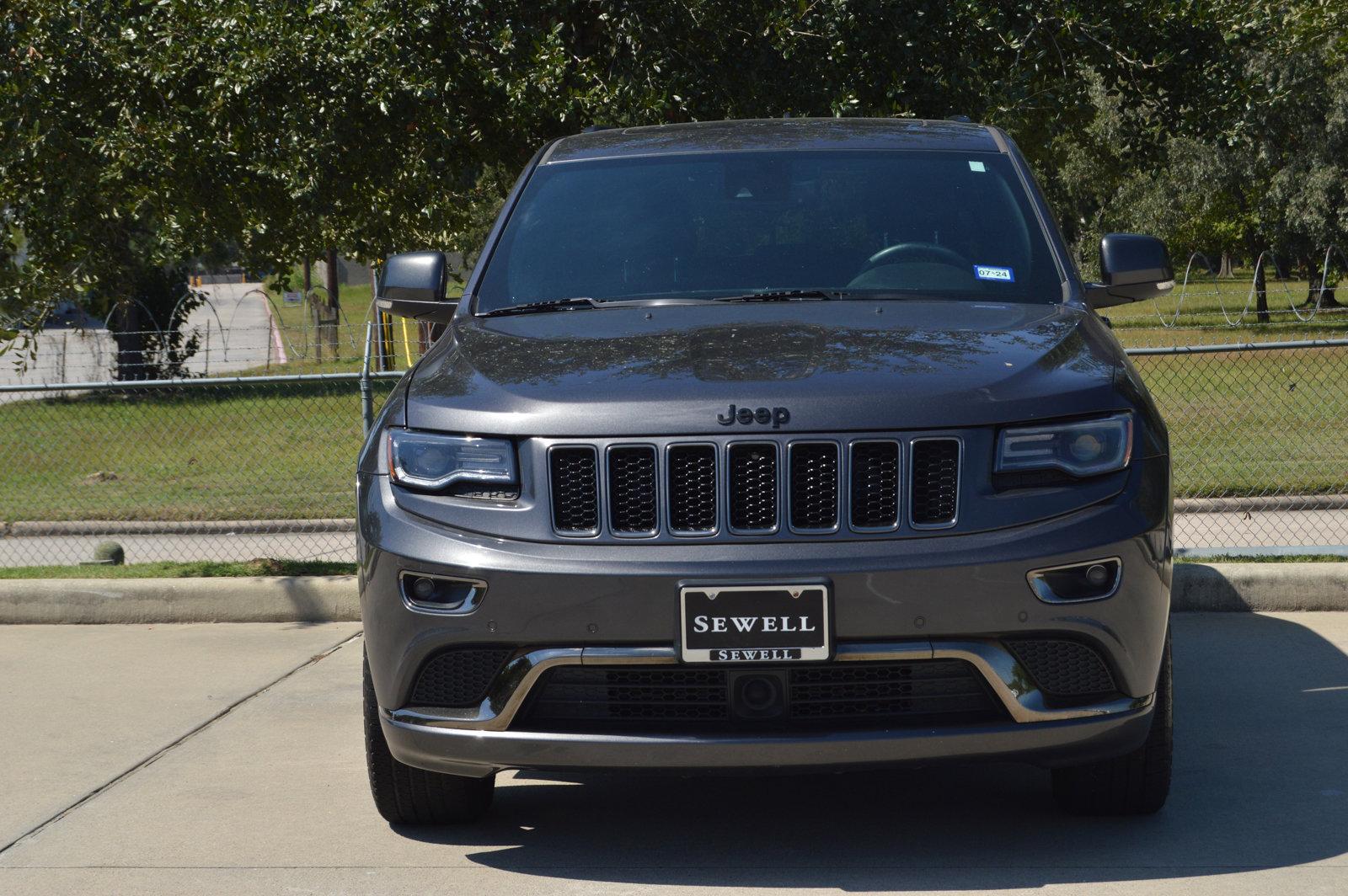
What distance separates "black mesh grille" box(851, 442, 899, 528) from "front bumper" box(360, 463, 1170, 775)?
8cm

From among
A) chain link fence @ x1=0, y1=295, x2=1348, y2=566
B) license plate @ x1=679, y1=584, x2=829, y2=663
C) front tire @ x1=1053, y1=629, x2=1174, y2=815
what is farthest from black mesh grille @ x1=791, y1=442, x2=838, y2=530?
chain link fence @ x1=0, y1=295, x2=1348, y2=566

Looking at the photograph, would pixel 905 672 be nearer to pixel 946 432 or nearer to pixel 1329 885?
pixel 946 432

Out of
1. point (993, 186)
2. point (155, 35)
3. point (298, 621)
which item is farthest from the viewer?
point (155, 35)

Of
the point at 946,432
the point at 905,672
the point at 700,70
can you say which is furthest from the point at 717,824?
the point at 700,70

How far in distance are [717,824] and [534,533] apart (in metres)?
1.18

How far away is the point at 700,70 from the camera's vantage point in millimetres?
9422

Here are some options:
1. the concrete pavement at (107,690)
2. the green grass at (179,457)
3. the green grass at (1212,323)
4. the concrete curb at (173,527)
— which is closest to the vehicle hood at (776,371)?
the concrete pavement at (107,690)

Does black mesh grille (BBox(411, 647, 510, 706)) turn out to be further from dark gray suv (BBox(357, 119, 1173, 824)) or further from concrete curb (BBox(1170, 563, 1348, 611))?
concrete curb (BBox(1170, 563, 1348, 611))

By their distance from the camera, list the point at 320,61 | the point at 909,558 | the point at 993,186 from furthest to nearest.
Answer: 1. the point at 320,61
2. the point at 993,186
3. the point at 909,558

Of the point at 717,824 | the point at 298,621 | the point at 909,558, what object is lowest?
the point at 298,621

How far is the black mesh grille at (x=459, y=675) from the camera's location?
368 cm

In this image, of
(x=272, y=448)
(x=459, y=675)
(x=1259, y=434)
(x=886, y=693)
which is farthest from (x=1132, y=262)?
(x=272, y=448)

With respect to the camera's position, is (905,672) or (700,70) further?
(700,70)

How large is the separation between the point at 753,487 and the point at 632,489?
284 millimetres
